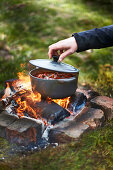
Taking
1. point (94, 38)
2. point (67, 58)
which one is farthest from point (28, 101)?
point (67, 58)

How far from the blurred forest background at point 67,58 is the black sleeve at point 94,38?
2.91ft

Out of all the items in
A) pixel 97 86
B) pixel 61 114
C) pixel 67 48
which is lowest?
pixel 97 86

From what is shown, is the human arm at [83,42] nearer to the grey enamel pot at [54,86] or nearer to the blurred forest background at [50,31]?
the grey enamel pot at [54,86]

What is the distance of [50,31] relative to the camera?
5.68m

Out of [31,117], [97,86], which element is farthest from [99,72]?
[31,117]

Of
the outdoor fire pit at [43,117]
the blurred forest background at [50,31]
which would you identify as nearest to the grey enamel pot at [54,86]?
the outdoor fire pit at [43,117]

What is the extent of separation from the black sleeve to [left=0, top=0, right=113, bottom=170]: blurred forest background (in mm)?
886

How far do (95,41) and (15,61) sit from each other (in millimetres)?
2222

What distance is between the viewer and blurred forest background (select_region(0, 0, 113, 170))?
1.99 meters

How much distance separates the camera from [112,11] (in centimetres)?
721

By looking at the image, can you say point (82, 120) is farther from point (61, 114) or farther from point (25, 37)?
point (25, 37)

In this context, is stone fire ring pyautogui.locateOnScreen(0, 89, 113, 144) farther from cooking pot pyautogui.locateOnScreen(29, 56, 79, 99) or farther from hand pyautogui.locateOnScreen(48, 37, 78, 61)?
hand pyautogui.locateOnScreen(48, 37, 78, 61)

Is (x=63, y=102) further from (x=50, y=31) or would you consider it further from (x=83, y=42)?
(x=50, y=31)

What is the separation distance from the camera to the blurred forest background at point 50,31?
12.6 ft
